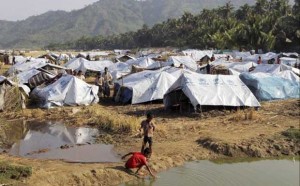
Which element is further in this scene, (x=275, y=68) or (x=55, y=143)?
(x=275, y=68)

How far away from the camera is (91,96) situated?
19.4m

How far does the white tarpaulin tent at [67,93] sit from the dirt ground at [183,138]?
704 millimetres

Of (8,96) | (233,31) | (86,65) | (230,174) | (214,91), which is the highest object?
(233,31)

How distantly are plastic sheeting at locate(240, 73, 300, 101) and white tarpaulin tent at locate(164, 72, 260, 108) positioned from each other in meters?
2.05

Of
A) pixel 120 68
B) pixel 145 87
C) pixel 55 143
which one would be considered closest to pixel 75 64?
pixel 120 68

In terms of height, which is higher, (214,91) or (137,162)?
(214,91)

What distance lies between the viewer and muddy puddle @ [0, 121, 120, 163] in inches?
454

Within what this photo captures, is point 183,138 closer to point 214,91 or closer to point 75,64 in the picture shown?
point 214,91

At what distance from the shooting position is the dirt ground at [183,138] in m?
9.73

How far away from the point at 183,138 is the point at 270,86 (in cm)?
751

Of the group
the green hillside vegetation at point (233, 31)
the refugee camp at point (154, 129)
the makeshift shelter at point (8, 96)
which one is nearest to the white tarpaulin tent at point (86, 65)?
the refugee camp at point (154, 129)

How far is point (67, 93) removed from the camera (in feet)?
62.8

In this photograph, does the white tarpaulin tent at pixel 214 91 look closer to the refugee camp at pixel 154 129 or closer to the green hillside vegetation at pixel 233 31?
the refugee camp at pixel 154 129

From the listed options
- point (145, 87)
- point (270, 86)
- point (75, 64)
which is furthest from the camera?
point (75, 64)
